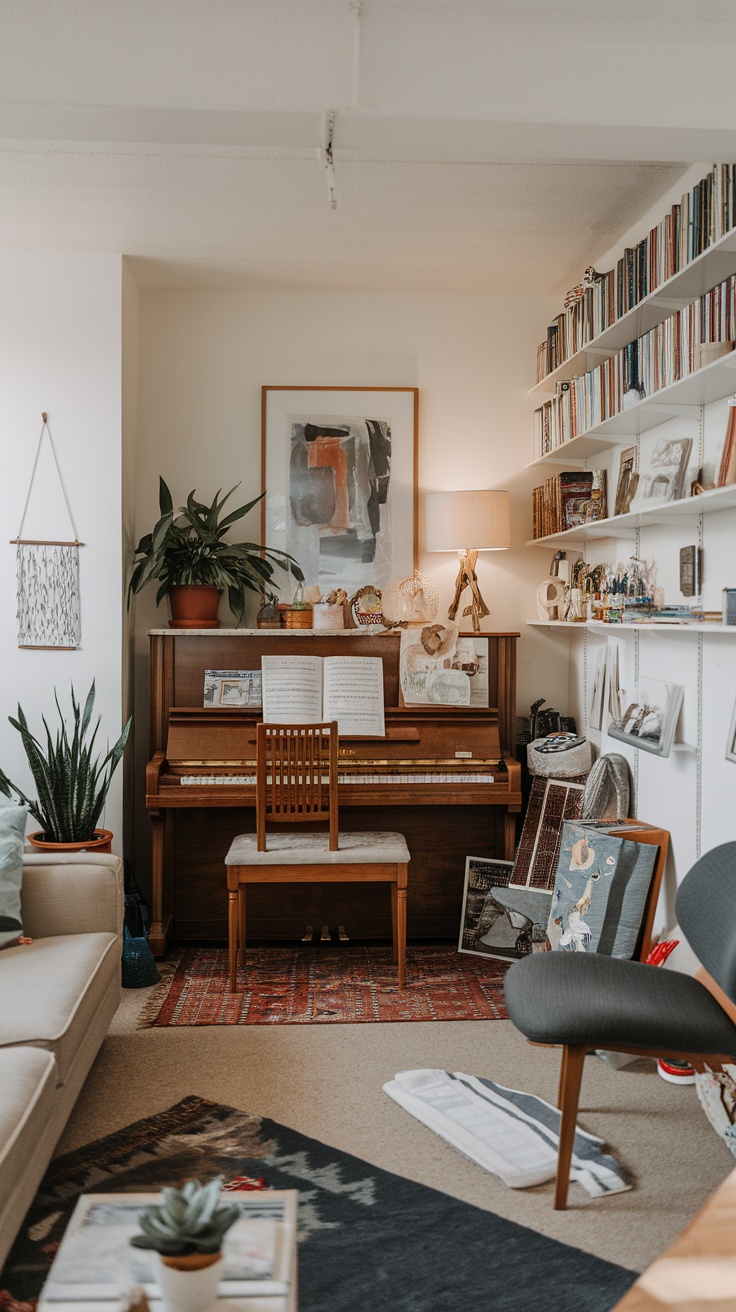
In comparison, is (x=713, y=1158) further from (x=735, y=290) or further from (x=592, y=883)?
(x=735, y=290)

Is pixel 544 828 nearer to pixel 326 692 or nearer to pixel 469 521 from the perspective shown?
pixel 326 692

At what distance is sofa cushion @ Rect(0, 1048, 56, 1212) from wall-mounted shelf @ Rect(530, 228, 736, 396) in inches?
95.6

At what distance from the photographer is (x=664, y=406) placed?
2.74 m

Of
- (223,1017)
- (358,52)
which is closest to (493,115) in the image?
(358,52)

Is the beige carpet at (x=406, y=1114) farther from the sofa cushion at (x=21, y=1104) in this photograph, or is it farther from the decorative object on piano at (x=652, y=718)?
the decorative object on piano at (x=652, y=718)

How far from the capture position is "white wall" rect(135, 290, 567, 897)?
4.20m

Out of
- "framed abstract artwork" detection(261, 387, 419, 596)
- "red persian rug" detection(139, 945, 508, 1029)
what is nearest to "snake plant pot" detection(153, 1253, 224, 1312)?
"red persian rug" detection(139, 945, 508, 1029)

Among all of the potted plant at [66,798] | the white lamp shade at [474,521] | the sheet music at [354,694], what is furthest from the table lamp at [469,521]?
the potted plant at [66,798]

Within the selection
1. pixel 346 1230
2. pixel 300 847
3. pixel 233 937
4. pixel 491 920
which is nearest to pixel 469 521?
pixel 300 847

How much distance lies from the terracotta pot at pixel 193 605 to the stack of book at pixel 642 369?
157 centimetres

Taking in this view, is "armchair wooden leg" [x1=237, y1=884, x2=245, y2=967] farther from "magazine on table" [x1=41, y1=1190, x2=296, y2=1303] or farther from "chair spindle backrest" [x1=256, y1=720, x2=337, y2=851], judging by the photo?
"magazine on table" [x1=41, y1=1190, x2=296, y2=1303]

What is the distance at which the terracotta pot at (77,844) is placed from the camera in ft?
10.9

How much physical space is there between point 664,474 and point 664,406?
0.65 feet

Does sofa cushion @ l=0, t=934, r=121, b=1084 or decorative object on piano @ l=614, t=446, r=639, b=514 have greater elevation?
decorative object on piano @ l=614, t=446, r=639, b=514
